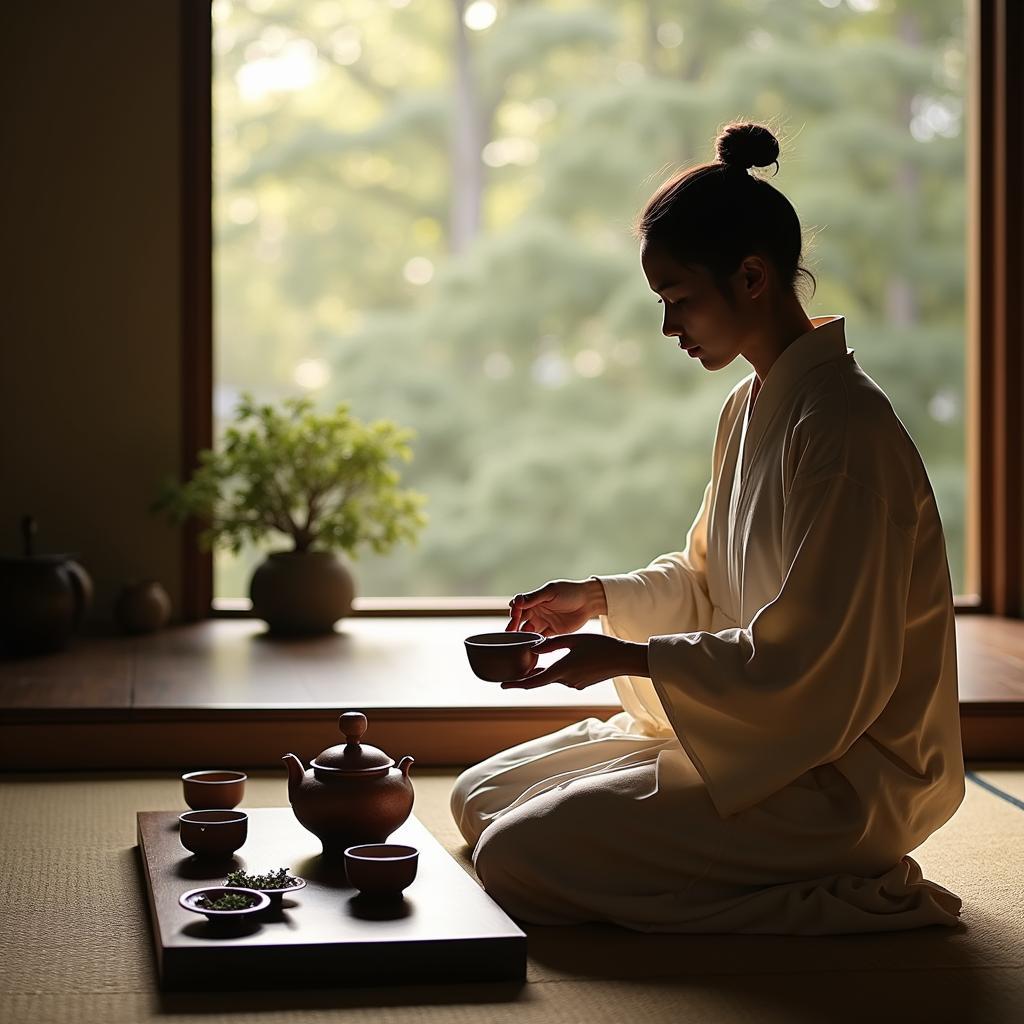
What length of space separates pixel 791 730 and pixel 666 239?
0.82m

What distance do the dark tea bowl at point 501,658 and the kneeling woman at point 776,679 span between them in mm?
48

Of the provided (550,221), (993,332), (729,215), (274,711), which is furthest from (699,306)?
(550,221)

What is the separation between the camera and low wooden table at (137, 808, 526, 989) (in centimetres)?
208

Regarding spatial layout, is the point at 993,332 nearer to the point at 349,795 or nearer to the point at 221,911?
the point at 349,795

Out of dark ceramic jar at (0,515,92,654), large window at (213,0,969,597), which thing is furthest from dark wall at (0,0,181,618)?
large window at (213,0,969,597)

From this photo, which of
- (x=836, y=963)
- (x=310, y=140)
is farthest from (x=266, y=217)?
(x=836, y=963)

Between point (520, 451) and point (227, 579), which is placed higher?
point (520, 451)

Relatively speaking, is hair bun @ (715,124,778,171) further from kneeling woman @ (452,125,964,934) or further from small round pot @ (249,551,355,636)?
small round pot @ (249,551,355,636)

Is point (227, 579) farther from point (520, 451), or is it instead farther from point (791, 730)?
point (791, 730)

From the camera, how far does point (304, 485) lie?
16.6ft

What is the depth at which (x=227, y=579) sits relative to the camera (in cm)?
1103

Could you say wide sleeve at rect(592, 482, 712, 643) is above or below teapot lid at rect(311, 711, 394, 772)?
above

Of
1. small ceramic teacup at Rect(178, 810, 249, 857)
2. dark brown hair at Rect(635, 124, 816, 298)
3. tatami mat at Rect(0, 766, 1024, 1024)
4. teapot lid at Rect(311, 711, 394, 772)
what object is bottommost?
tatami mat at Rect(0, 766, 1024, 1024)

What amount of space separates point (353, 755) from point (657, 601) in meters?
0.67
